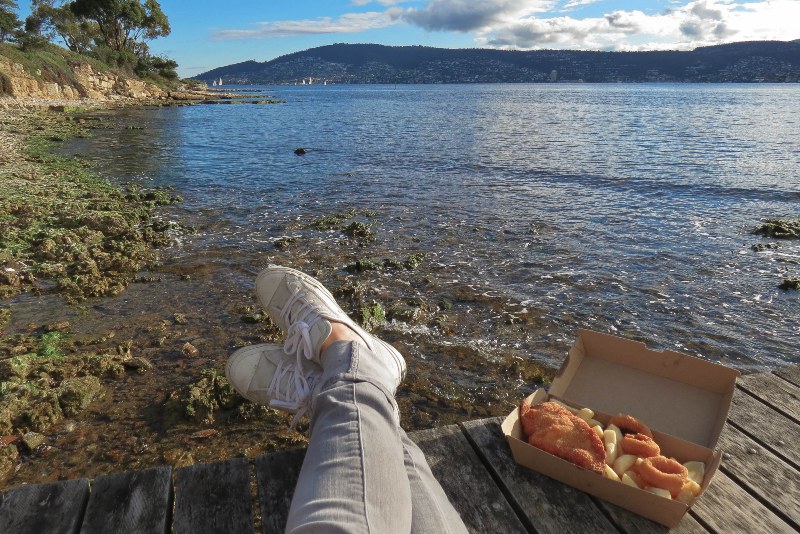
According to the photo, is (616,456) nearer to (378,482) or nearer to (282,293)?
(378,482)

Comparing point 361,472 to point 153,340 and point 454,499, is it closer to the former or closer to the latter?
point 454,499

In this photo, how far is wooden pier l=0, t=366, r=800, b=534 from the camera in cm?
234

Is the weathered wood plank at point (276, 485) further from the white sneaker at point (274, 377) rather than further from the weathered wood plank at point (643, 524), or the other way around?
the weathered wood plank at point (643, 524)

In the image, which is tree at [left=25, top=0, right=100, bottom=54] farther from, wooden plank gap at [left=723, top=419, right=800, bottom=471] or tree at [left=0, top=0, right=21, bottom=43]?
wooden plank gap at [left=723, top=419, right=800, bottom=471]

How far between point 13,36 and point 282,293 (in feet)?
203

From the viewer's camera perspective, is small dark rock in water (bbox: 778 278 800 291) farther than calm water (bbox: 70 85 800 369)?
Yes

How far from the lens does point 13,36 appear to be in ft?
158

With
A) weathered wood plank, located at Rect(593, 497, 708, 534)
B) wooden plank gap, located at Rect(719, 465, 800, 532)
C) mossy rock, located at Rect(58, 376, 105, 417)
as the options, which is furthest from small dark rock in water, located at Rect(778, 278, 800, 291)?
mossy rock, located at Rect(58, 376, 105, 417)

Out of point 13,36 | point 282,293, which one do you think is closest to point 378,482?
point 282,293

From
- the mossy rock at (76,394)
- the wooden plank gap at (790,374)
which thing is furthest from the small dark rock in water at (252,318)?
the wooden plank gap at (790,374)

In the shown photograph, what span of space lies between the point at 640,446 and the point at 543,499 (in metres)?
0.60

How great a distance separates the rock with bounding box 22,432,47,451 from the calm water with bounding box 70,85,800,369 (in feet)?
12.7

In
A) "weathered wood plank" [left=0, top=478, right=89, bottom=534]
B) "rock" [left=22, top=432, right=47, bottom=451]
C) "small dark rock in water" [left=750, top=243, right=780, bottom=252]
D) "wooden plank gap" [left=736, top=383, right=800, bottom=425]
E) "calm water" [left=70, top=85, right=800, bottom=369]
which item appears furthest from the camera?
"small dark rock in water" [left=750, top=243, right=780, bottom=252]

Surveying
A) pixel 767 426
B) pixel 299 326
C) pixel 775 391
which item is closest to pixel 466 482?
pixel 299 326
